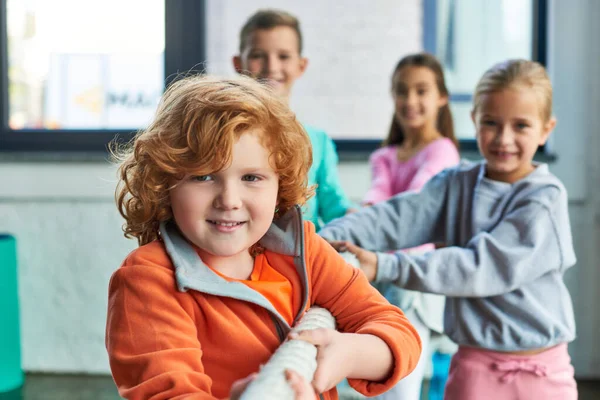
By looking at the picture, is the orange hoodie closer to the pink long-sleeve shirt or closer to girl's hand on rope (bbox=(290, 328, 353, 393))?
girl's hand on rope (bbox=(290, 328, 353, 393))

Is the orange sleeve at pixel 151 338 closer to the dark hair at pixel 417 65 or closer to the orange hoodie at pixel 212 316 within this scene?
the orange hoodie at pixel 212 316

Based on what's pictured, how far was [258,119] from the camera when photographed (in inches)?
35.8

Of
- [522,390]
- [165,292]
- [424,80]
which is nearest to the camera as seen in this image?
[165,292]

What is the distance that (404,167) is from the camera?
2236 mm

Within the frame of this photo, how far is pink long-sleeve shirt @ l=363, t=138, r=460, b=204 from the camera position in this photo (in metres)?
2.13

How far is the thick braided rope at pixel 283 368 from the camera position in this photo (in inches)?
24.5

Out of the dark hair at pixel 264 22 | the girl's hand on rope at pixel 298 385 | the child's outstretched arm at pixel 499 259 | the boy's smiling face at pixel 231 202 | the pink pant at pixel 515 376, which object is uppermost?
the dark hair at pixel 264 22

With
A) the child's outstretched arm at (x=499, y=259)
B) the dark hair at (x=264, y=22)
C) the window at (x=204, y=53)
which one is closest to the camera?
the child's outstretched arm at (x=499, y=259)

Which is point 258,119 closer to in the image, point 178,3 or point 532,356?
point 532,356

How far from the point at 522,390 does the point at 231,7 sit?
2.16 m

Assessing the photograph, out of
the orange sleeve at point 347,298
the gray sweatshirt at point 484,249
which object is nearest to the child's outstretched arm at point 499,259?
the gray sweatshirt at point 484,249

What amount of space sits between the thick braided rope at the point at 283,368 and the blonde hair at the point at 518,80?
884 millimetres

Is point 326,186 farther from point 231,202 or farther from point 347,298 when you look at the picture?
point 231,202

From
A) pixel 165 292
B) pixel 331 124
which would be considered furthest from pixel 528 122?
pixel 331 124
